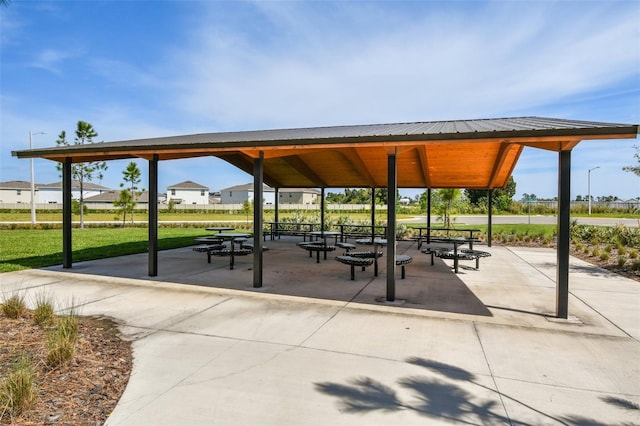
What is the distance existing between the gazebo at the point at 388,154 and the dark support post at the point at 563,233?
1 cm

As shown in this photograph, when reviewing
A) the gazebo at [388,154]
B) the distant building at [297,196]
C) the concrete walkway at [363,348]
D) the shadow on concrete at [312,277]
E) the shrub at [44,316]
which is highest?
the distant building at [297,196]

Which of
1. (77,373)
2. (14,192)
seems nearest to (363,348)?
(77,373)

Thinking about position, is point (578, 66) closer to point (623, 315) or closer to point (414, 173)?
point (414, 173)

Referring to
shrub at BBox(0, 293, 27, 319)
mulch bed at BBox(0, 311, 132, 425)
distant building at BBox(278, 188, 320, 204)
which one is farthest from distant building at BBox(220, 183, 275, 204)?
mulch bed at BBox(0, 311, 132, 425)

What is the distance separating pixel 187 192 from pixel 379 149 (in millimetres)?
75619

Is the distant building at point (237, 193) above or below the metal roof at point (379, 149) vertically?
above

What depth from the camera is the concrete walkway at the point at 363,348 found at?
2922 mm

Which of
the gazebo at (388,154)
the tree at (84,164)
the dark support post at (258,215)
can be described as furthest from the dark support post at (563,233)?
the tree at (84,164)

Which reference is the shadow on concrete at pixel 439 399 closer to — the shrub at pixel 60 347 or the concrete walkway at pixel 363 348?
the concrete walkway at pixel 363 348

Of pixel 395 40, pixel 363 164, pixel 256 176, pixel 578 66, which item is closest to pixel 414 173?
pixel 363 164

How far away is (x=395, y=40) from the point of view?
10.5 meters

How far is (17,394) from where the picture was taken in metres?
2.76

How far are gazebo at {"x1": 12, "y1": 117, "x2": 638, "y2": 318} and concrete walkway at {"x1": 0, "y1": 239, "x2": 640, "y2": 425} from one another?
34.5 inches

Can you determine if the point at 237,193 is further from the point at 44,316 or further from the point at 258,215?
the point at 44,316
